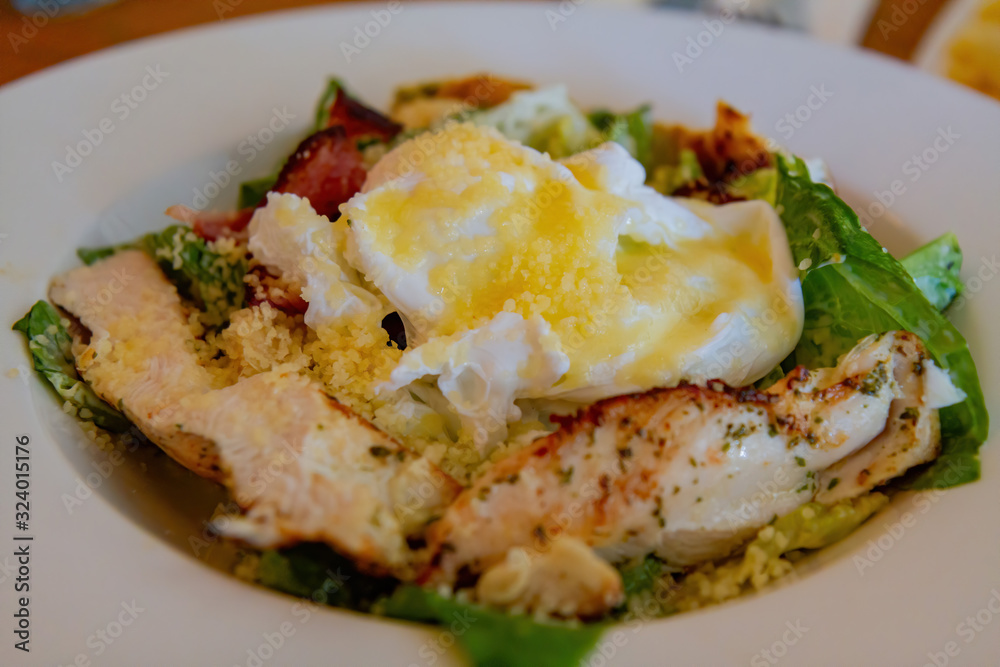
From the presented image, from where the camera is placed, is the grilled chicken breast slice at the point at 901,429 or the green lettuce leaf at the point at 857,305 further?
the green lettuce leaf at the point at 857,305

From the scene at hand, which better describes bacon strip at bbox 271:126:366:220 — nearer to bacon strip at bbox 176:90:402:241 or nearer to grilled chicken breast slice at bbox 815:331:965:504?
bacon strip at bbox 176:90:402:241

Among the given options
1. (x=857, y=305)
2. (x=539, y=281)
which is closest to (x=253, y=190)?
(x=539, y=281)

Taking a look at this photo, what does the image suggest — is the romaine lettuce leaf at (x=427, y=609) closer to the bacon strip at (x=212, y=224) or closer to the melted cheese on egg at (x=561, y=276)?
the melted cheese on egg at (x=561, y=276)

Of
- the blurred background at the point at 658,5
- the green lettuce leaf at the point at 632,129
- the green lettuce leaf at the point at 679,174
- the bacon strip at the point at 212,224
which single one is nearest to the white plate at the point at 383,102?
the green lettuce leaf at the point at 632,129

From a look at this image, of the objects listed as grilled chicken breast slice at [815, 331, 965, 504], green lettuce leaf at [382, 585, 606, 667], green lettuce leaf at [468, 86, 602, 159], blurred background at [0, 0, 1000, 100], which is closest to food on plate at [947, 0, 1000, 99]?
blurred background at [0, 0, 1000, 100]

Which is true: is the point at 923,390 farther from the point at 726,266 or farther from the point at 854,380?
the point at 726,266

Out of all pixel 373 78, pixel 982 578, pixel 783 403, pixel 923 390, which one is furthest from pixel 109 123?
pixel 982 578

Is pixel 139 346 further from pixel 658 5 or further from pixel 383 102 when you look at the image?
pixel 658 5
